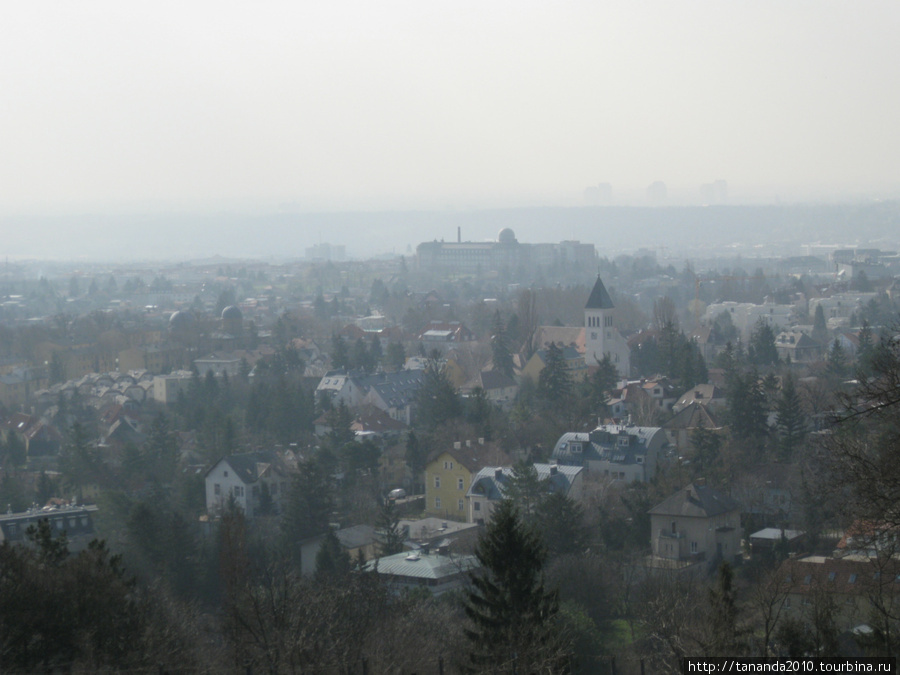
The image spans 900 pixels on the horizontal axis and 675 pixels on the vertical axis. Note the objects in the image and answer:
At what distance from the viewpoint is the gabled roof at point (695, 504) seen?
48.9 ft

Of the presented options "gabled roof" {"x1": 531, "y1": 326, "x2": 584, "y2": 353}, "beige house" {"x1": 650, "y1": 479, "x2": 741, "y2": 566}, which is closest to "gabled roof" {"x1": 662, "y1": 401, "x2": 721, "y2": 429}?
"beige house" {"x1": 650, "y1": 479, "x2": 741, "y2": 566}

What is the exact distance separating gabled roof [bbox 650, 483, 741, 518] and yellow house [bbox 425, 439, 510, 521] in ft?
11.4

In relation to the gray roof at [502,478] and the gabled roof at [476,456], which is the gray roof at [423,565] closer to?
the gray roof at [502,478]

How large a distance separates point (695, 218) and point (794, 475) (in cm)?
14545

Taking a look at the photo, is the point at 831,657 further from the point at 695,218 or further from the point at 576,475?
the point at 695,218

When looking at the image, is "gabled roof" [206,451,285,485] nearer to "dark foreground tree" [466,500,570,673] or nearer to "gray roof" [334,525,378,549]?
"gray roof" [334,525,378,549]

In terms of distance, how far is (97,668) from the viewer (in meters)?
8.13

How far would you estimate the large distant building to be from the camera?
3556 inches

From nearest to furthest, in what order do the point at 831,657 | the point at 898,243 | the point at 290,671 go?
the point at 831,657
the point at 290,671
the point at 898,243

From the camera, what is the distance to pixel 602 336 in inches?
1161

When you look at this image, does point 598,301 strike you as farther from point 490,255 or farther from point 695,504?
point 490,255

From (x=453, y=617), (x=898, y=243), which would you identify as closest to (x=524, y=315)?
(x=453, y=617)

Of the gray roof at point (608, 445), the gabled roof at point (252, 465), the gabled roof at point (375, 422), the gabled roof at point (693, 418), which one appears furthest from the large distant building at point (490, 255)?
the gray roof at point (608, 445)

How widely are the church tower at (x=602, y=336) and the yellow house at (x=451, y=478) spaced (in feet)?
37.1
